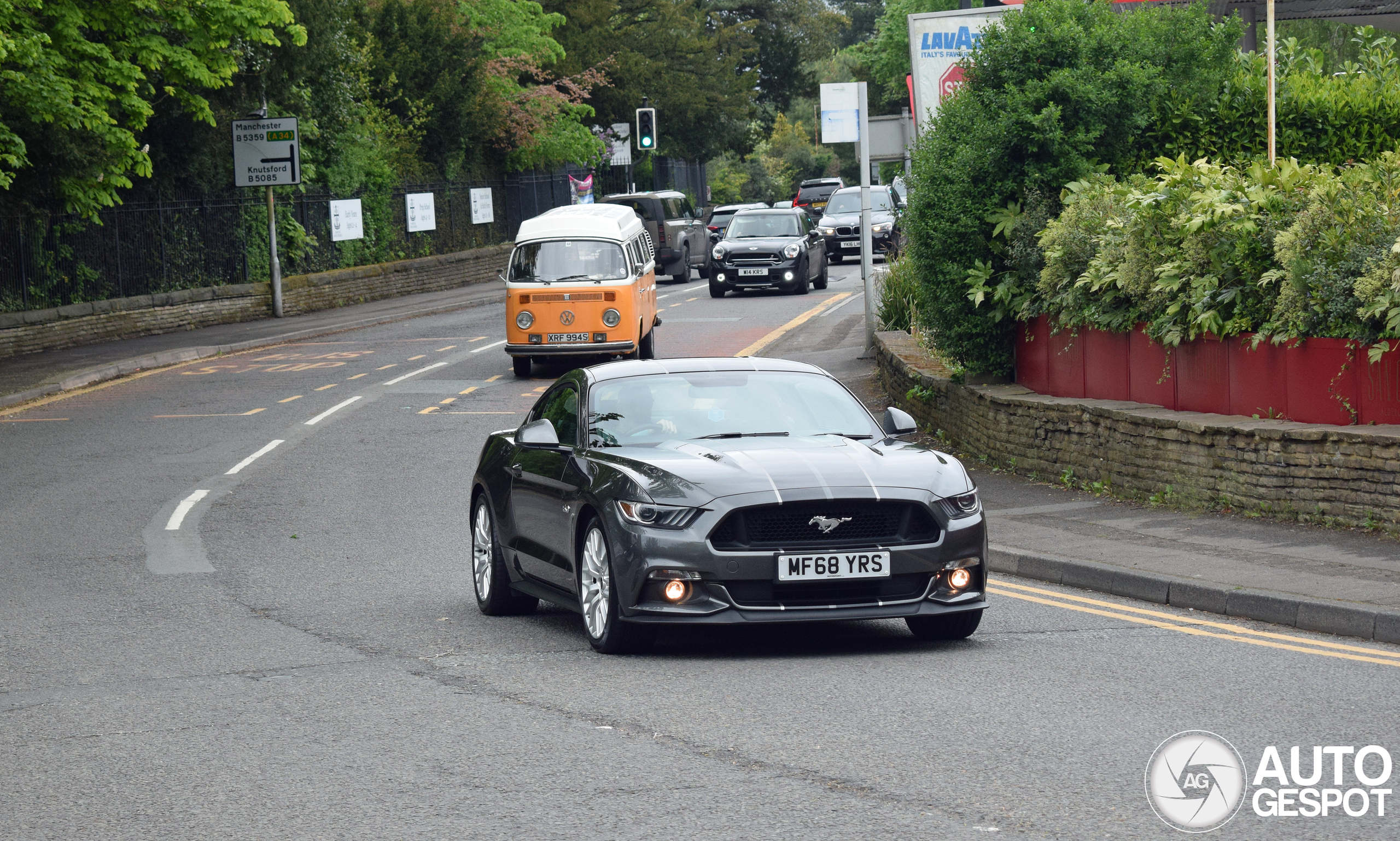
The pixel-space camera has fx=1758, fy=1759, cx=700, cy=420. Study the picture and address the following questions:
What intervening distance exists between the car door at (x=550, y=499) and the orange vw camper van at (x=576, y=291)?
14.5 meters

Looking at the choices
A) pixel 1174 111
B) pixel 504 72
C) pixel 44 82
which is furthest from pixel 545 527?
pixel 504 72

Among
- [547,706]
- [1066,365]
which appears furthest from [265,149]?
[547,706]

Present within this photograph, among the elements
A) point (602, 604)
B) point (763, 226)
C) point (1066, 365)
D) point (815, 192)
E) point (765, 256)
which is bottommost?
point (602, 604)

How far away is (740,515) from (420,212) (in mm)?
39504

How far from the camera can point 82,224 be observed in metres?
31.7

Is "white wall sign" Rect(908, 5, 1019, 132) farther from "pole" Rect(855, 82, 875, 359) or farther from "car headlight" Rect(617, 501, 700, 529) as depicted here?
"car headlight" Rect(617, 501, 700, 529)

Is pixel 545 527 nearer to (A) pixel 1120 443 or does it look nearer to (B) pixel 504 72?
(A) pixel 1120 443

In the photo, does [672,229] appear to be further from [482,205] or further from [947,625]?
[947,625]

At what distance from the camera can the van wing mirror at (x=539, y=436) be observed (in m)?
9.30

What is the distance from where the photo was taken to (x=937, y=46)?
2225 cm

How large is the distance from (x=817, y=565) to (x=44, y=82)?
62.7 ft

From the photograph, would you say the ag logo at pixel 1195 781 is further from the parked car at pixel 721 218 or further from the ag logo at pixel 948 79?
the parked car at pixel 721 218

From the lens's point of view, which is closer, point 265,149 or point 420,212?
point 265,149

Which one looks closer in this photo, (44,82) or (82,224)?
(44,82)
